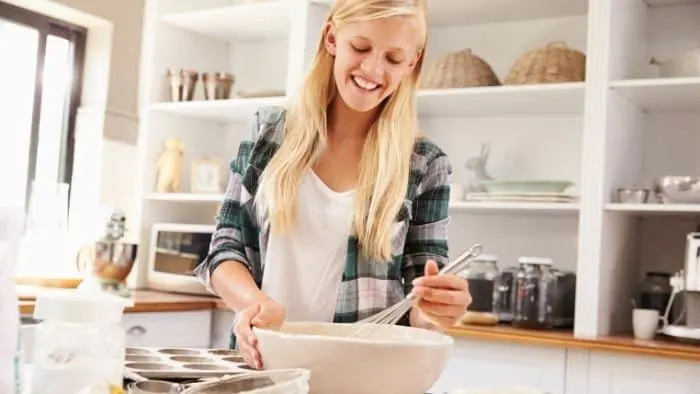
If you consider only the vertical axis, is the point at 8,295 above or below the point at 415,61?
below

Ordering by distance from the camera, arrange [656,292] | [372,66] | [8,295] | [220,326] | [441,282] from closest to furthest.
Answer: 1. [8,295]
2. [441,282]
3. [372,66]
4. [656,292]
5. [220,326]

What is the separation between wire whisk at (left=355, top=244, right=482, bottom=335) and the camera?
41.1 inches

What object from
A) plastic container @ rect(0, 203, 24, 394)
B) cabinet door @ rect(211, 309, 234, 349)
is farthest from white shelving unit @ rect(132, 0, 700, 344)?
plastic container @ rect(0, 203, 24, 394)

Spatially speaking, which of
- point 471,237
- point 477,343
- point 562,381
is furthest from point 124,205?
point 562,381

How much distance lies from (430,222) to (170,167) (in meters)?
1.95

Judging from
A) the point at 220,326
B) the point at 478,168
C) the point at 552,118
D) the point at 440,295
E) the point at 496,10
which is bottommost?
the point at 220,326

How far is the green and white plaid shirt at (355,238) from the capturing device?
4.45 ft

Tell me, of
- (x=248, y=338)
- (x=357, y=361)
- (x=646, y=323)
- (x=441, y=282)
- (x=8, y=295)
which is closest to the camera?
(x=8, y=295)

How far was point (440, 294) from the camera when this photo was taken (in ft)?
3.66

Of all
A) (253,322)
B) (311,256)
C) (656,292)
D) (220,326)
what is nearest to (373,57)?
(311,256)

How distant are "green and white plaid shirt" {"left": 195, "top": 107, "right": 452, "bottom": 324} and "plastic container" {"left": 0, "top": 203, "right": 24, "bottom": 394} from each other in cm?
62

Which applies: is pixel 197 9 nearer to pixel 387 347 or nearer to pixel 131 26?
pixel 131 26

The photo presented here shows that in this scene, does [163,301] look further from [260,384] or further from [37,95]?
[260,384]

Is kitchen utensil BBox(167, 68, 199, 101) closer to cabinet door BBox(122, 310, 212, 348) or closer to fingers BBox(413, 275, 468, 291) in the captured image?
cabinet door BBox(122, 310, 212, 348)
